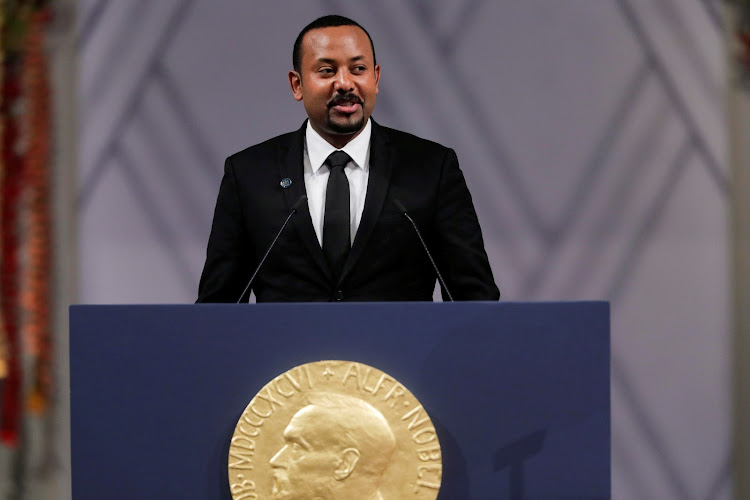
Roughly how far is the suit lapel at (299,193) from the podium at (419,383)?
18.9 inches

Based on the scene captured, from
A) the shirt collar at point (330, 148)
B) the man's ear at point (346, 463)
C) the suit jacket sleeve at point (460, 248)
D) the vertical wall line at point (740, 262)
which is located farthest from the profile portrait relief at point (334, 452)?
the vertical wall line at point (740, 262)

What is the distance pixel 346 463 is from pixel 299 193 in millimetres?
778

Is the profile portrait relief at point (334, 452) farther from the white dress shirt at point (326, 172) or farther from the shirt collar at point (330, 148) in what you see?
the shirt collar at point (330, 148)

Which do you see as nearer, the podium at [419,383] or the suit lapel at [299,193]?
the podium at [419,383]

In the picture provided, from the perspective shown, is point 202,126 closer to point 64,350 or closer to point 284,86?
point 284,86

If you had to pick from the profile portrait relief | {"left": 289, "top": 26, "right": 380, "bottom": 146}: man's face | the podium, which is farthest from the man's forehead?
the profile portrait relief

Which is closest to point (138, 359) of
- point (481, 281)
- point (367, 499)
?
point (367, 499)

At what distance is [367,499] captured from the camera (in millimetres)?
1364

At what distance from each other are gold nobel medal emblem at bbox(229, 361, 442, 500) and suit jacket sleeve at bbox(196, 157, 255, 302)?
64 centimetres

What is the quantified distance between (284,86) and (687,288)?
62.4 inches

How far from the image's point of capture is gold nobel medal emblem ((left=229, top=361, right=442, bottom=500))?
1.37 m

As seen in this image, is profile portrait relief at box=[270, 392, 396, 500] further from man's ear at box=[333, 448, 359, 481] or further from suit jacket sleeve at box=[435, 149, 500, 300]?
suit jacket sleeve at box=[435, 149, 500, 300]

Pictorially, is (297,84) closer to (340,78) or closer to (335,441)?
(340,78)

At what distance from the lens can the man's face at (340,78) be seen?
2.00m
